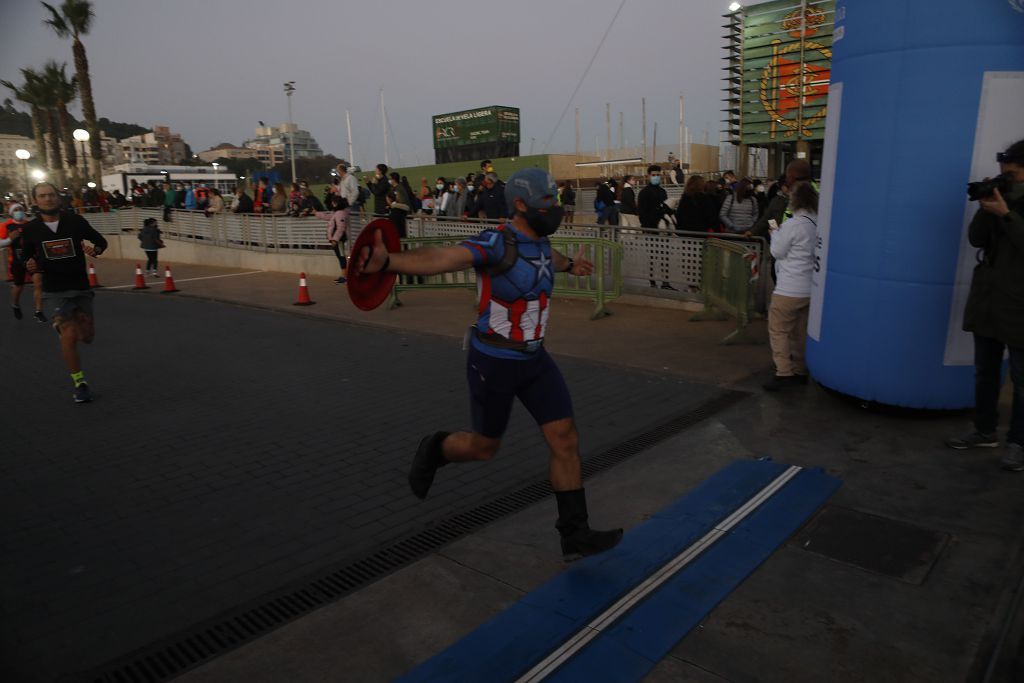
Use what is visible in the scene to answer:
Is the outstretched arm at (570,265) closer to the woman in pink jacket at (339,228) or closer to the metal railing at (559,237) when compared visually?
the metal railing at (559,237)

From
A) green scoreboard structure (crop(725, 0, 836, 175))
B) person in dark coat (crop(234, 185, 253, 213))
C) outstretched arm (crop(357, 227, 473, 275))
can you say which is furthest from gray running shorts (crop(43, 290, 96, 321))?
green scoreboard structure (crop(725, 0, 836, 175))

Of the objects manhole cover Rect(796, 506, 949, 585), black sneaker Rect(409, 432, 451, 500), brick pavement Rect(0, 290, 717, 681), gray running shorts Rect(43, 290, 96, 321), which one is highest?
gray running shorts Rect(43, 290, 96, 321)

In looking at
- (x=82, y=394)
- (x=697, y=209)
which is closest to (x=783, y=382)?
(x=697, y=209)

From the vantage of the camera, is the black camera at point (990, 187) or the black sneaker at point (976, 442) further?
the black sneaker at point (976, 442)

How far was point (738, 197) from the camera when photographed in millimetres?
10453

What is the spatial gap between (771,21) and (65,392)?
20.5 metres

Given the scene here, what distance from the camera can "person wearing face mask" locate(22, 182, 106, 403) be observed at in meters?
6.57

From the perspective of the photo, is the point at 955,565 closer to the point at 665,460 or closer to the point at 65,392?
the point at 665,460

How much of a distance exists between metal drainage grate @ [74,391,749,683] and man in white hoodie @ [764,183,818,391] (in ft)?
8.29

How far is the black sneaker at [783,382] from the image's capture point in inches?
252

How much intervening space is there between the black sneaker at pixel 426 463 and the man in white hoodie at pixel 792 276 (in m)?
3.63

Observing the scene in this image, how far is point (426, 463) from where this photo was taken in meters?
4.00

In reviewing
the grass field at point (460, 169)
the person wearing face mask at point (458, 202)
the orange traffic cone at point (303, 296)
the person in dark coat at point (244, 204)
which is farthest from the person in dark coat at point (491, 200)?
the grass field at point (460, 169)

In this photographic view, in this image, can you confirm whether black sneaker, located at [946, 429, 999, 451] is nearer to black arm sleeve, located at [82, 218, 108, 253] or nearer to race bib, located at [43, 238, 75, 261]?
black arm sleeve, located at [82, 218, 108, 253]
